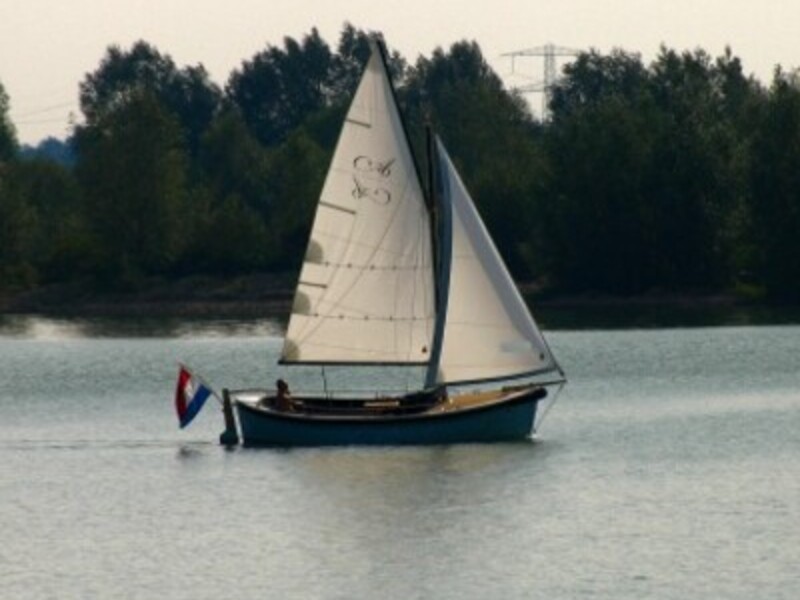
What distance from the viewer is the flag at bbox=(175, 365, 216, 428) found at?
87.4 metres

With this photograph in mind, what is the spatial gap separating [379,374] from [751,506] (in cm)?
5726

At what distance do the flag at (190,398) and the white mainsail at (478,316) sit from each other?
8.51m

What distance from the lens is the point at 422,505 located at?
2862 inches

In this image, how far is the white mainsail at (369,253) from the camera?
85375mm

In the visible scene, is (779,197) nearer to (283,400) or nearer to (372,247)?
(372,247)

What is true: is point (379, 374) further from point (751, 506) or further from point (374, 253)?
point (751, 506)

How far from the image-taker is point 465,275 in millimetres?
84438

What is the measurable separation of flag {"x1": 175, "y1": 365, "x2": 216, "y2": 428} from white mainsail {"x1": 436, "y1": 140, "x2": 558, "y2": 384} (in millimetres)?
8505

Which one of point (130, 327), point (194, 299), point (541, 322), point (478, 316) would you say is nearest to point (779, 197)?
point (541, 322)

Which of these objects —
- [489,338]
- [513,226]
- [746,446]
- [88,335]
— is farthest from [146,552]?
[513,226]

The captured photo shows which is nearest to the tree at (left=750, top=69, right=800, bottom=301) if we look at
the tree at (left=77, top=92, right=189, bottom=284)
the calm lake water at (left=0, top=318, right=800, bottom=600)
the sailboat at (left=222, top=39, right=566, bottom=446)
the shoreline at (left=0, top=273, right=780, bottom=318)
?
the shoreline at (left=0, top=273, right=780, bottom=318)

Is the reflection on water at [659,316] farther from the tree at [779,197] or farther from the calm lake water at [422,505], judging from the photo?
the calm lake water at [422,505]

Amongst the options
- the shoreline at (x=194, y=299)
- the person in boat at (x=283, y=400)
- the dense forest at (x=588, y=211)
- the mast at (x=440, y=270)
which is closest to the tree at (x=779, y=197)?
the dense forest at (x=588, y=211)

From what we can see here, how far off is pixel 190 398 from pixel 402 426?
8.81 meters
